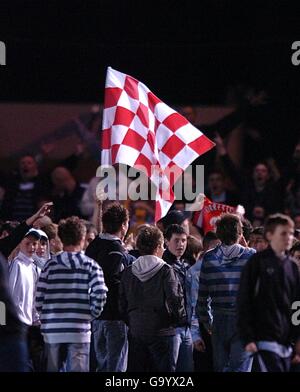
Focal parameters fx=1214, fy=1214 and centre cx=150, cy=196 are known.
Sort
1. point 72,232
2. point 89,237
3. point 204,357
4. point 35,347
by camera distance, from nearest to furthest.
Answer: point 72,232
point 35,347
point 204,357
point 89,237

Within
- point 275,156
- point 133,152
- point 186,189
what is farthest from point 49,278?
point 275,156

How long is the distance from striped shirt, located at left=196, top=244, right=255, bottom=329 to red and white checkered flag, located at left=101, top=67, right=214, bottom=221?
1282 mm

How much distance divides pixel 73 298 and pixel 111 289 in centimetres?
102

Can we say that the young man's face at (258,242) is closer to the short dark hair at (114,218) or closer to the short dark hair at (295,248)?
the short dark hair at (295,248)

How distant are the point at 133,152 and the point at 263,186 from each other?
17.7 feet

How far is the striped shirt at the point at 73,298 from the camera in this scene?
26.7ft

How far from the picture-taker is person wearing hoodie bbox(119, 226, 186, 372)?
869 cm

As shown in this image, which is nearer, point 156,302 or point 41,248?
point 156,302

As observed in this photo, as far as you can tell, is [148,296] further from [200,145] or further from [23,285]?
[200,145]

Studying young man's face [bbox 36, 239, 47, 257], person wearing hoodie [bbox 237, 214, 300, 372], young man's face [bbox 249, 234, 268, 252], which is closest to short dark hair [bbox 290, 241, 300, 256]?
young man's face [bbox 249, 234, 268, 252]

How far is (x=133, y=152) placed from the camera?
10.3 meters

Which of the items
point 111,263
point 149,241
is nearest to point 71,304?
point 149,241

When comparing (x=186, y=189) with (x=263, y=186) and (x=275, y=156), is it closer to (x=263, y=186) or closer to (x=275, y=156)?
(x=263, y=186)

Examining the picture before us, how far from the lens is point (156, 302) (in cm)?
869
